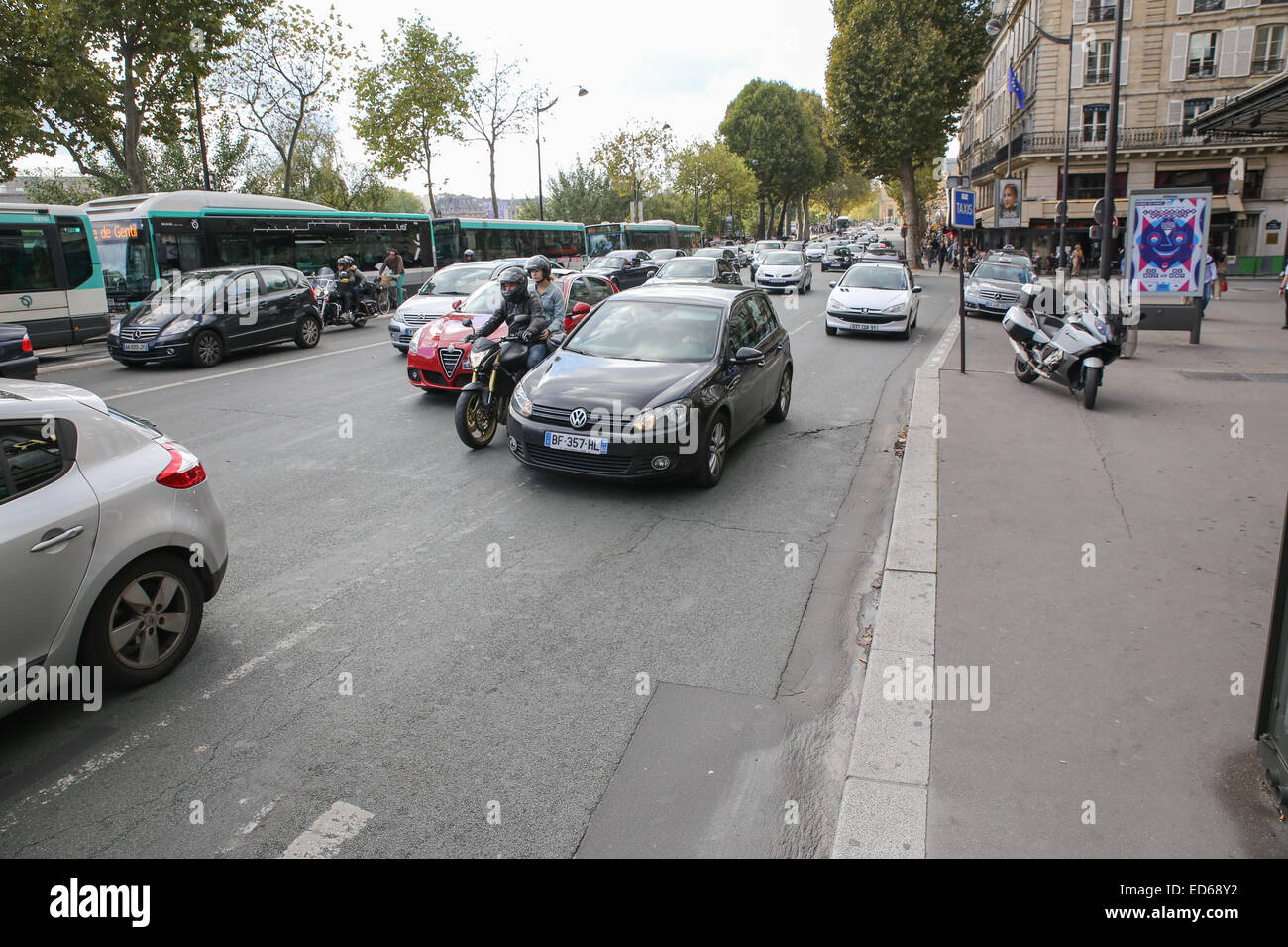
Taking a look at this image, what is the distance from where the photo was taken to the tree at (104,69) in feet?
83.6

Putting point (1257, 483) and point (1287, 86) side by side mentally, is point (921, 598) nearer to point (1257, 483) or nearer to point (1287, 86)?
point (1257, 483)

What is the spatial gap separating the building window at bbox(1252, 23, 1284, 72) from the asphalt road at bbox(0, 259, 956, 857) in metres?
49.4

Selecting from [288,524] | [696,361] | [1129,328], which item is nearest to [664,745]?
[288,524]

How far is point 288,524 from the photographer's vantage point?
6.63m

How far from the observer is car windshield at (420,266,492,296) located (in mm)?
15898

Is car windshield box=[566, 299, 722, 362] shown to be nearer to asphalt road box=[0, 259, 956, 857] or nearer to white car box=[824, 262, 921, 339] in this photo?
asphalt road box=[0, 259, 956, 857]

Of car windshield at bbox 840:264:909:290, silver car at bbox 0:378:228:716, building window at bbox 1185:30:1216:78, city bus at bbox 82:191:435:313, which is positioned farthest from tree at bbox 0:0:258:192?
building window at bbox 1185:30:1216:78

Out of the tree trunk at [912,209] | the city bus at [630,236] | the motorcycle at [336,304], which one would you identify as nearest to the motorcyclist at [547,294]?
the motorcycle at [336,304]

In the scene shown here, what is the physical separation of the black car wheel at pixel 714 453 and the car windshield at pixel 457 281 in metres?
9.29

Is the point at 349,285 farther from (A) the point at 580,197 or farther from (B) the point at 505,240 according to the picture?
(A) the point at 580,197

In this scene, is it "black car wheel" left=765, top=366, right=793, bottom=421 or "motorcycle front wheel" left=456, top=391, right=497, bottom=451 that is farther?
"black car wheel" left=765, top=366, right=793, bottom=421

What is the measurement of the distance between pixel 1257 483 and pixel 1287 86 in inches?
157

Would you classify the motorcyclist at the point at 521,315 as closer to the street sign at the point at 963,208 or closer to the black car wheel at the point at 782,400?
the black car wheel at the point at 782,400
